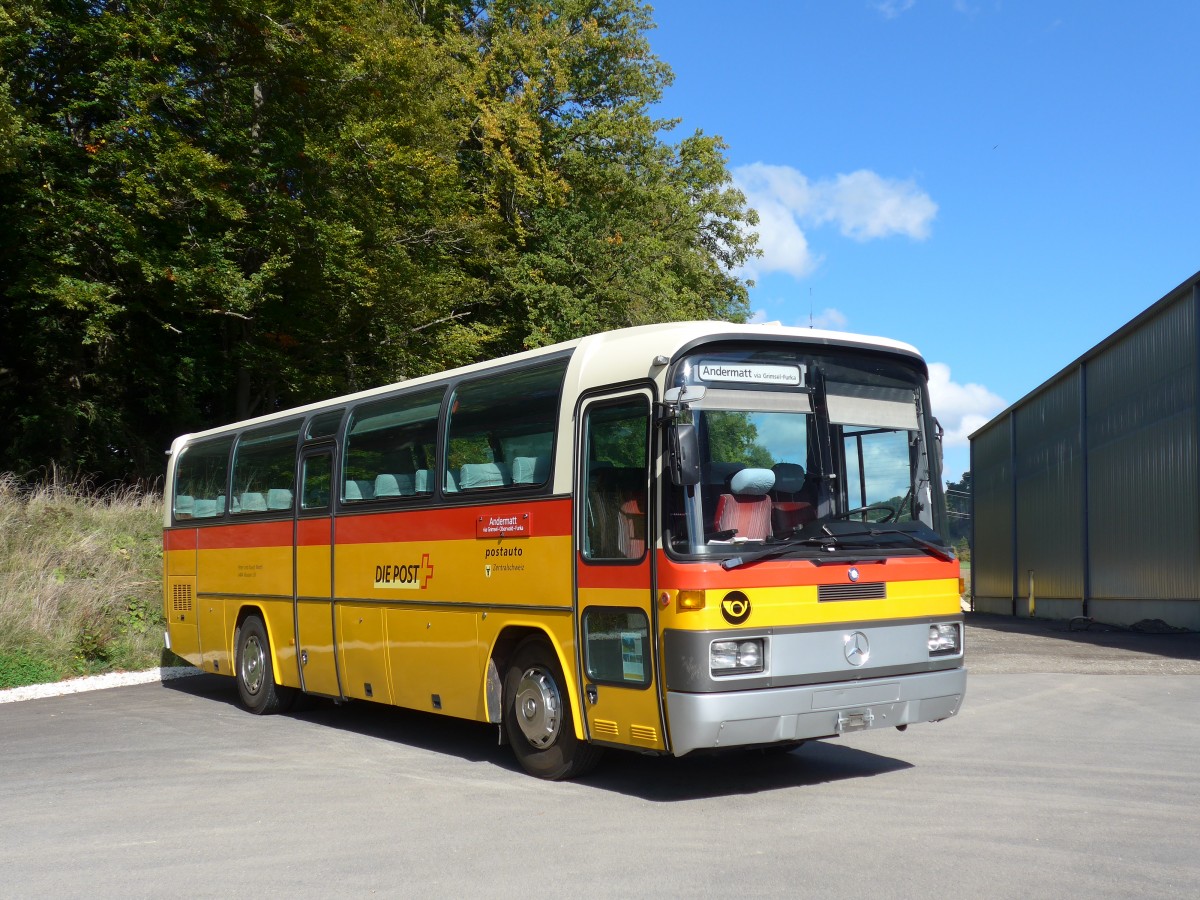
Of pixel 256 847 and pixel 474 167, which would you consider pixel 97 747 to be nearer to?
pixel 256 847

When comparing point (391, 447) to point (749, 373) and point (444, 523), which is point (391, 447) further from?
point (749, 373)

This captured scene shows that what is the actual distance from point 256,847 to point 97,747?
15.8ft

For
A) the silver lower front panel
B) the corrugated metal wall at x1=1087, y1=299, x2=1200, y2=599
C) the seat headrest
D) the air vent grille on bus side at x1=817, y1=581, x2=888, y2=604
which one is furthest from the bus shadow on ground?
the corrugated metal wall at x1=1087, y1=299, x2=1200, y2=599

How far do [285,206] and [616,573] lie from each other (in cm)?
1799

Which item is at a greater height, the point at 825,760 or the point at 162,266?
the point at 162,266

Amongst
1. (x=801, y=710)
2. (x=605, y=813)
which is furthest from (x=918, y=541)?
(x=605, y=813)

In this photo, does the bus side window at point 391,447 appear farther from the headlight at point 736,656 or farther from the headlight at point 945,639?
the headlight at point 945,639

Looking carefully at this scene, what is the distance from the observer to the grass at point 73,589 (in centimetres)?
1656

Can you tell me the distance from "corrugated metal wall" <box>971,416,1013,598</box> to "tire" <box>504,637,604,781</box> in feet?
111

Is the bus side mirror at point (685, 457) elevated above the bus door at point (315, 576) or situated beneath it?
elevated above

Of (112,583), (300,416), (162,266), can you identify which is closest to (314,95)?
(162,266)

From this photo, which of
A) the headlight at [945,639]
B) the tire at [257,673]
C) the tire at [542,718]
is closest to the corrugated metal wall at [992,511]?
the tire at [257,673]

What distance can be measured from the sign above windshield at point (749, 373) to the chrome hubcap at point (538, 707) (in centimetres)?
258

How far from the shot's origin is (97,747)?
1107 centimetres
